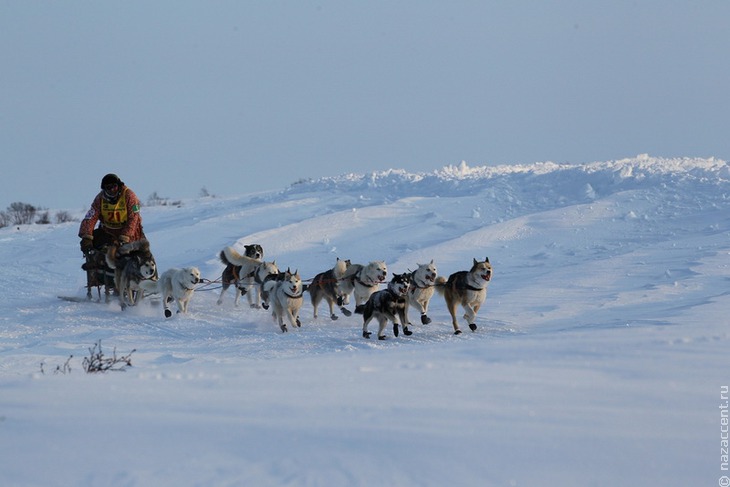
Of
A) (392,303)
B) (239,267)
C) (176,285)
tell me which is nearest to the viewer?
(392,303)

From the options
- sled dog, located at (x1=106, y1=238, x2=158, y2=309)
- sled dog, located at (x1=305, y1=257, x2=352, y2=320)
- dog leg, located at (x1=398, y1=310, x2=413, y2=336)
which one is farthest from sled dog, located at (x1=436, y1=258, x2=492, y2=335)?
sled dog, located at (x1=106, y1=238, x2=158, y2=309)

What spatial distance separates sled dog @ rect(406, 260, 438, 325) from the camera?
8164 mm

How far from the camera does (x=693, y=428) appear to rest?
3049 mm

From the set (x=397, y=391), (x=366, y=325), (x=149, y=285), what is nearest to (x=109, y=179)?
(x=149, y=285)

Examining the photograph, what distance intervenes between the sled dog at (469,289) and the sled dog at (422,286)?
0.15 m

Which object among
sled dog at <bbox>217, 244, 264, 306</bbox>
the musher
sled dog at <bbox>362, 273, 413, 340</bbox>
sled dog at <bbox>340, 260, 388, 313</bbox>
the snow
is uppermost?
the musher

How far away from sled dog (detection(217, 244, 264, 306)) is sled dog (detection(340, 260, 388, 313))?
144cm

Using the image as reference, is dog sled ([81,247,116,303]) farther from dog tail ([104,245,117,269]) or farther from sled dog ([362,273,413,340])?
sled dog ([362,273,413,340])

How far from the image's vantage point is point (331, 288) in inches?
361

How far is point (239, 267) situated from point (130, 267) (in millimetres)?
1255

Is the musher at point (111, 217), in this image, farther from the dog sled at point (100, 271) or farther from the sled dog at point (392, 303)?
the sled dog at point (392, 303)

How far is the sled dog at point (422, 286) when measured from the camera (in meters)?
8.16

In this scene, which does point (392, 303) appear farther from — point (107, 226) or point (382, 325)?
point (107, 226)

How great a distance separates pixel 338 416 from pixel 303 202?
1691 centimetres
